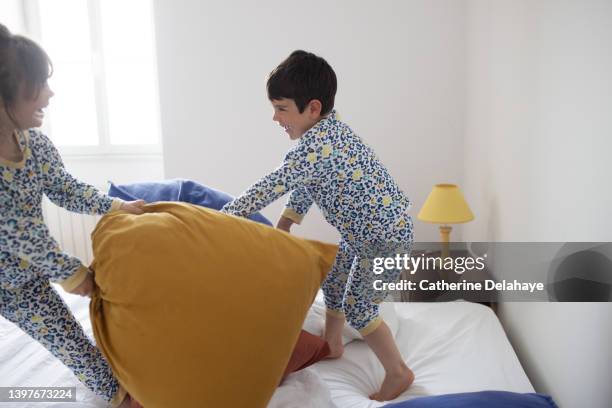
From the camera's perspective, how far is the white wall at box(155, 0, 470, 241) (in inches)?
99.8

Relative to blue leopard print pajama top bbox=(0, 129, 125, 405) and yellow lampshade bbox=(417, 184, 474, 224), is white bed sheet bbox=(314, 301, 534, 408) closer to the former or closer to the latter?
yellow lampshade bbox=(417, 184, 474, 224)

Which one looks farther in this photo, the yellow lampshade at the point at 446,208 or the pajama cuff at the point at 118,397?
the yellow lampshade at the point at 446,208

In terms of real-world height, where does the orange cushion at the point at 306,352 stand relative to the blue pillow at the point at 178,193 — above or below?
below

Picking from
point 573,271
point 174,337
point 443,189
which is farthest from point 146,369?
point 443,189

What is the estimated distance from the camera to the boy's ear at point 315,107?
1.42 metres

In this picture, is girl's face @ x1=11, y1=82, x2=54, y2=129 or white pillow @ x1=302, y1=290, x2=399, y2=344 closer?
girl's face @ x1=11, y1=82, x2=54, y2=129

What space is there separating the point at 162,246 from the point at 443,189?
4.47 feet

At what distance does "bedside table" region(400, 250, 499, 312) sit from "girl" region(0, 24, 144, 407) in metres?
1.29

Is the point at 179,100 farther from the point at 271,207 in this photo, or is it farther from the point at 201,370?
the point at 201,370

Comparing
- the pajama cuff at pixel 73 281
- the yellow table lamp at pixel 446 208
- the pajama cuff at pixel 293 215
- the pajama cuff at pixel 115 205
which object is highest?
the pajama cuff at pixel 115 205

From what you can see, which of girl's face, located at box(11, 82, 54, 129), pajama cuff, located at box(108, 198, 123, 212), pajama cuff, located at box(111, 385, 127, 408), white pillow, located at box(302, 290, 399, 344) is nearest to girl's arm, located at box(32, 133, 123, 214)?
pajama cuff, located at box(108, 198, 123, 212)

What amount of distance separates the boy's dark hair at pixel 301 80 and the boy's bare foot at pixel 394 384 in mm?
762

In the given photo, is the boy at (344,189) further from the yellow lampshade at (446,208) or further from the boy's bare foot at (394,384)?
the yellow lampshade at (446,208)

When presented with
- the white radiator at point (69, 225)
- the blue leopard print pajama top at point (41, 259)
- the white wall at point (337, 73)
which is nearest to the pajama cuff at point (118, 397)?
the blue leopard print pajama top at point (41, 259)
